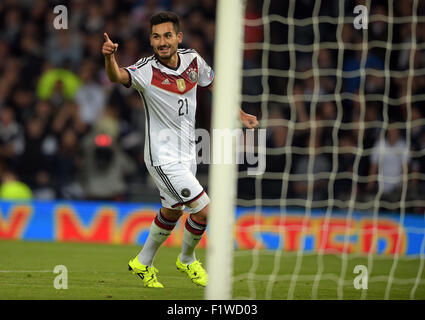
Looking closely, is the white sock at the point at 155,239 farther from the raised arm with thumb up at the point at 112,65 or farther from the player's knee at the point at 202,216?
the raised arm with thumb up at the point at 112,65

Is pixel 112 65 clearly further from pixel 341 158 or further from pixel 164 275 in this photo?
pixel 341 158

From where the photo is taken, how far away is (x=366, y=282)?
7.53m

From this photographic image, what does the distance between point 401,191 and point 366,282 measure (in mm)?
3912

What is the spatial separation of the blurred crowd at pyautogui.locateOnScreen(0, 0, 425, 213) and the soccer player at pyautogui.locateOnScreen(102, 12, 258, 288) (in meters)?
3.17

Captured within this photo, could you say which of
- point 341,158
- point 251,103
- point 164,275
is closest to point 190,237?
point 164,275

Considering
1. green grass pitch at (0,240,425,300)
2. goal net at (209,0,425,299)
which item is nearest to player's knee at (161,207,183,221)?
green grass pitch at (0,240,425,300)

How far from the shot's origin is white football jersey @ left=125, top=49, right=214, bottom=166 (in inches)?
269

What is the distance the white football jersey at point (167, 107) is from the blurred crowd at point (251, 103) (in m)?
3.17

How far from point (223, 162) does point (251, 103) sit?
773cm

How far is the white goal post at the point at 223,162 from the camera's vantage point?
5.00m

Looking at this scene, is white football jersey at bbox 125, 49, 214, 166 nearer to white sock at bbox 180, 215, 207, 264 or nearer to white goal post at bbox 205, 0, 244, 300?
white sock at bbox 180, 215, 207, 264
